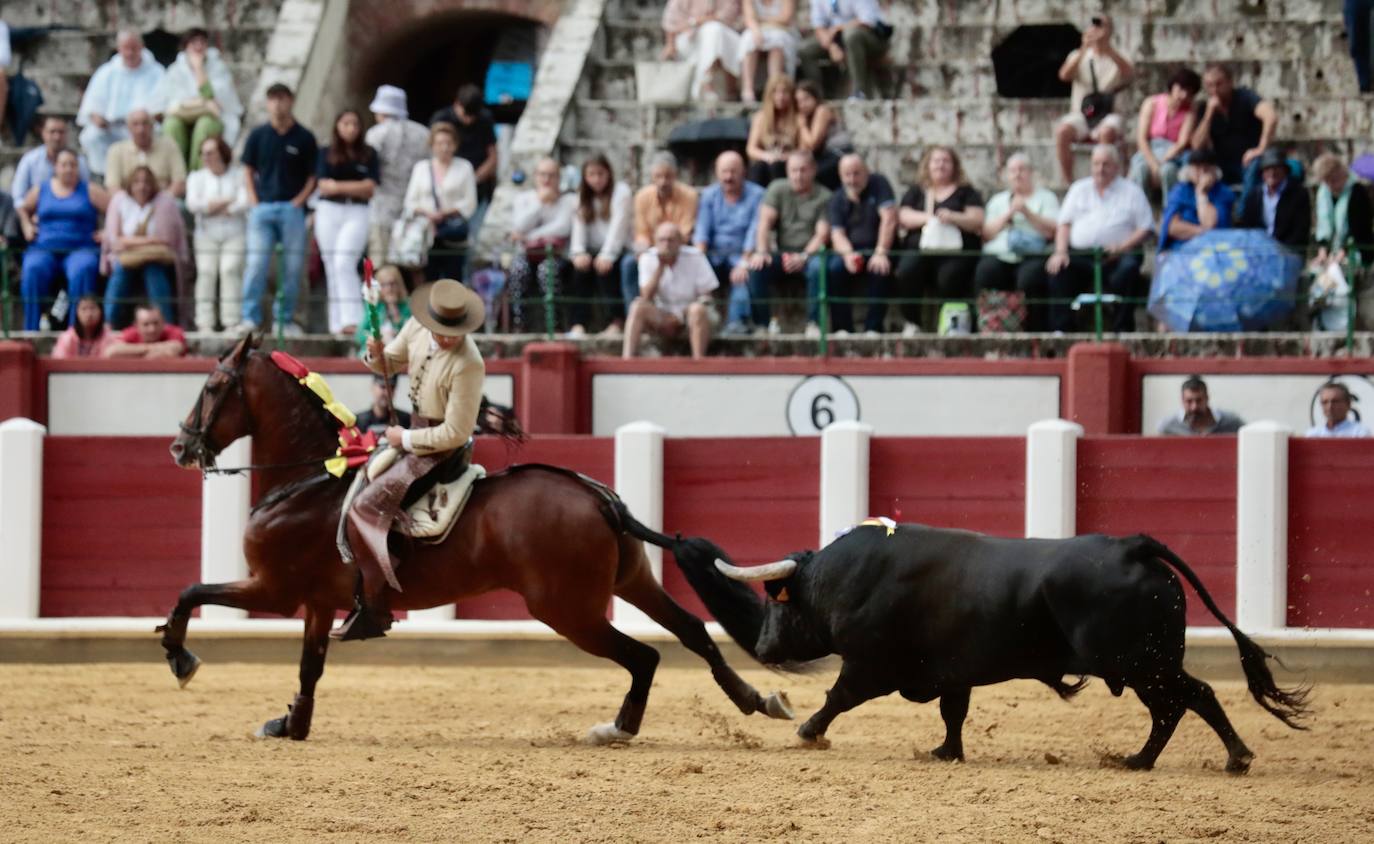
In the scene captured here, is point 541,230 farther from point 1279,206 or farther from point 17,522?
point 1279,206

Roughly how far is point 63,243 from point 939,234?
5.08 m

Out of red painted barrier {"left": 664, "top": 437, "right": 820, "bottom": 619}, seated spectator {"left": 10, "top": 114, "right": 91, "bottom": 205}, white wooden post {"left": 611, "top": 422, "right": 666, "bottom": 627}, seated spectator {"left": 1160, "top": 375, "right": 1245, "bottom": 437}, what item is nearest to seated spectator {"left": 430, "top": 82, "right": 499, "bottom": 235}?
seated spectator {"left": 10, "top": 114, "right": 91, "bottom": 205}

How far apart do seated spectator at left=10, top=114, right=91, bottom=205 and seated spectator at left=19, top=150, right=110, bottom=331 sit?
10.5 inches

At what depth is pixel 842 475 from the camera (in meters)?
10.8

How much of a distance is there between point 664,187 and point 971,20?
3.48 m

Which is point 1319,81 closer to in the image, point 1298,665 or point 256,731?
point 1298,665

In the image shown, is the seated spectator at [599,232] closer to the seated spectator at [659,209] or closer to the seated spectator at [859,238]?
the seated spectator at [659,209]

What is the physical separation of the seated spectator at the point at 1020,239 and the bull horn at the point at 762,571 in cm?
498

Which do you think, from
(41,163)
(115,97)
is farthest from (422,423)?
(115,97)

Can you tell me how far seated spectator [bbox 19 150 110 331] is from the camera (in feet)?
43.2

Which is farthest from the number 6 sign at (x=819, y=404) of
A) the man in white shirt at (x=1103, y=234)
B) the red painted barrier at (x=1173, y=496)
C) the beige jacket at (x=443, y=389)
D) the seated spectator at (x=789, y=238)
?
the beige jacket at (x=443, y=389)

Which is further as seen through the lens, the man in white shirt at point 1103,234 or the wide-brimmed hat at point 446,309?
the man in white shirt at point 1103,234

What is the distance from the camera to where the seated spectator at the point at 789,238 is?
41.4 feet

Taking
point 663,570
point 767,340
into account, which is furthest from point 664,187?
point 663,570
